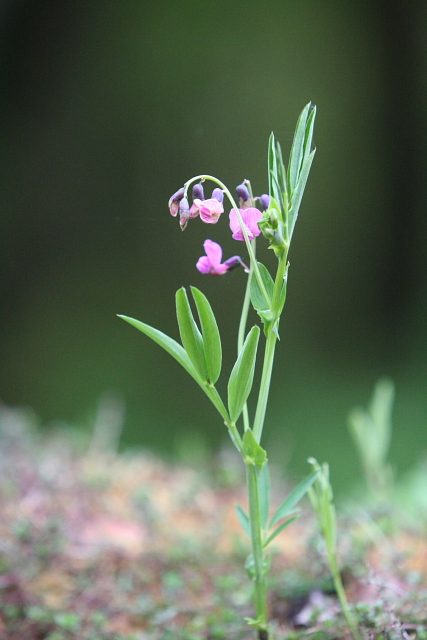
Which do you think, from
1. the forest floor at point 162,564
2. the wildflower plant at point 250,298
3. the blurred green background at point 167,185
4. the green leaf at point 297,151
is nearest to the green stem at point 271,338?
the wildflower plant at point 250,298

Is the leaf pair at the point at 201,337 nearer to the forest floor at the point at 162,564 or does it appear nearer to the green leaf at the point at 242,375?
the green leaf at the point at 242,375

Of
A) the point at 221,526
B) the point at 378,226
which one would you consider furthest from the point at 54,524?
the point at 378,226

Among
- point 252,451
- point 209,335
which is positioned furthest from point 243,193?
point 252,451

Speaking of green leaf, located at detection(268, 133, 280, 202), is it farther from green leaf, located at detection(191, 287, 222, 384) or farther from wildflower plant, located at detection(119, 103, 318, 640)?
green leaf, located at detection(191, 287, 222, 384)

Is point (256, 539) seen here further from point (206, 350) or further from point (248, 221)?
point (248, 221)

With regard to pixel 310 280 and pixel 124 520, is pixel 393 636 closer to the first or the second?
pixel 124 520

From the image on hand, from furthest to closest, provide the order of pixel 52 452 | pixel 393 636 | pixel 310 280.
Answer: pixel 310 280 → pixel 52 452 → pixel 393 636
